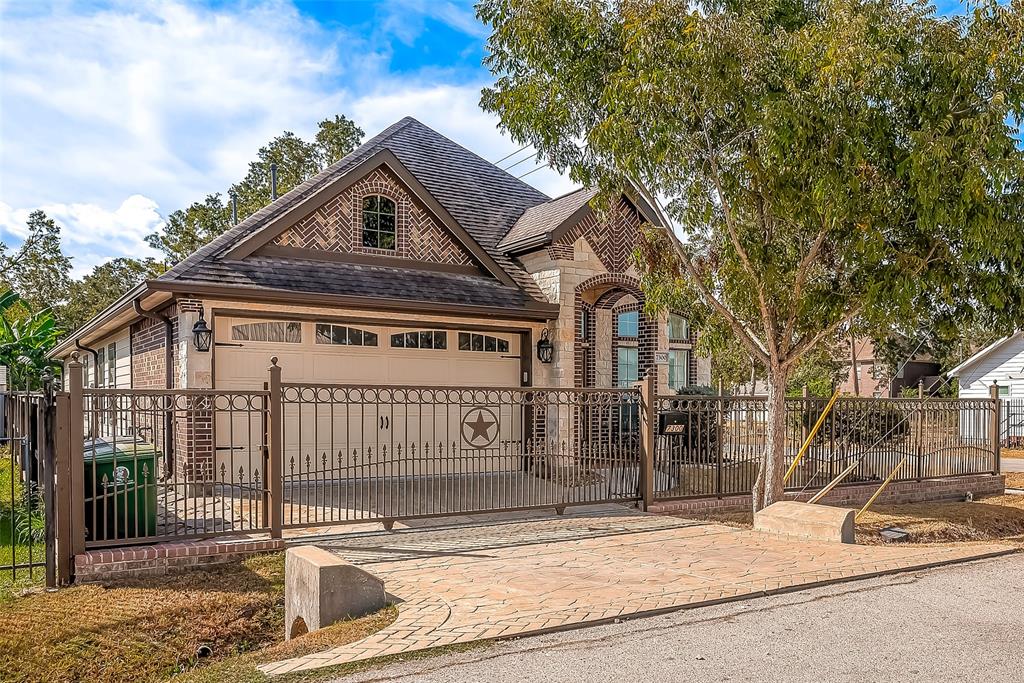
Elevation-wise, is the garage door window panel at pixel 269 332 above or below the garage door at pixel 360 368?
above

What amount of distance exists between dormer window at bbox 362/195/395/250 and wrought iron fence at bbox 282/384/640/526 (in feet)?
9.18

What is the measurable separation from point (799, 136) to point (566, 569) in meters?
5.14

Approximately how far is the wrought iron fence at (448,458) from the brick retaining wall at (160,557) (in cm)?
62

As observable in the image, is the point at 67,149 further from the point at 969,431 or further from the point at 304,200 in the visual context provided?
the point at 969,431

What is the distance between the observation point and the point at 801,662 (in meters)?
4.80

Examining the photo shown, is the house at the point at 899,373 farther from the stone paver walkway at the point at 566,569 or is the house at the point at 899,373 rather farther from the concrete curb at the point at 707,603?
the stone paver walkway at the point at 566,569

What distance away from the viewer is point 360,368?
12.8 m

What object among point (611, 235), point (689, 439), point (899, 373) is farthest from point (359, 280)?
point (899, 373)

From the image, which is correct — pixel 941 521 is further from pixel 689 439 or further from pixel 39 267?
pixel 39 267

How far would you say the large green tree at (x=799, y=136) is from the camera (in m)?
8.11

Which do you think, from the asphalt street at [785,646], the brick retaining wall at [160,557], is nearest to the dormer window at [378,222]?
the brick retaining wall at [160,557]

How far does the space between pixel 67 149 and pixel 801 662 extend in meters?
13.5

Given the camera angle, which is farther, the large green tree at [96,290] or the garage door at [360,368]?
the large green tree at [96,290]

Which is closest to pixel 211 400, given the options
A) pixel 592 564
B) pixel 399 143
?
pixel 592 564
